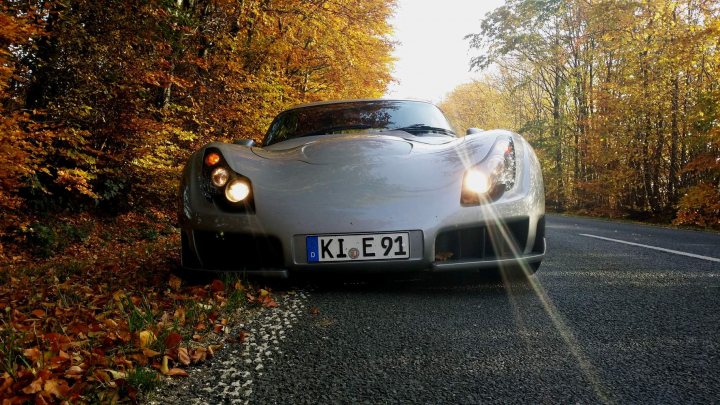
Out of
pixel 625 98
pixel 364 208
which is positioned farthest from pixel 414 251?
pixel 625 98

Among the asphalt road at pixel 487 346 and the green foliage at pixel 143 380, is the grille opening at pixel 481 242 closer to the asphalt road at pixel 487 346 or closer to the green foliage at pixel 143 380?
the asphalt road at pixel 487 346

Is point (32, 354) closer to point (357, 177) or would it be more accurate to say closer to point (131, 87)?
point (357, 177)

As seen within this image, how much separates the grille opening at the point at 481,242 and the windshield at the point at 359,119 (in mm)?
1328

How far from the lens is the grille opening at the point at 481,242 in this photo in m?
2.58

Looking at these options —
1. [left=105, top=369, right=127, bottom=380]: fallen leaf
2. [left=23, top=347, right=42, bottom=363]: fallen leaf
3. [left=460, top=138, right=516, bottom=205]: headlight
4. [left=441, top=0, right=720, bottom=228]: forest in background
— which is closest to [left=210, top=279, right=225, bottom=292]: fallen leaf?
[left=23, top=347, right=42, bottom=363]: fallen leaf

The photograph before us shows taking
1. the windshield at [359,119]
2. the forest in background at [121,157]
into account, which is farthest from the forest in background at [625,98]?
the windshield at [359,119]

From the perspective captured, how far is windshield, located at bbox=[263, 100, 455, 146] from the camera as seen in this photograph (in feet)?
12.7

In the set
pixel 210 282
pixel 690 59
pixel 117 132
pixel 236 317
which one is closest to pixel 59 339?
pixel 236 317

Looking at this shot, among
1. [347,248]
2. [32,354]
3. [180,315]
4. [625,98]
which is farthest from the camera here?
[625,98]

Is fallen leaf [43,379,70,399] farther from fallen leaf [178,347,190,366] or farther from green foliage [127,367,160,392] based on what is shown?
fallen leaf [178,347,190,366]

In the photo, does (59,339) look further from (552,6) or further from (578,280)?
(552,6)

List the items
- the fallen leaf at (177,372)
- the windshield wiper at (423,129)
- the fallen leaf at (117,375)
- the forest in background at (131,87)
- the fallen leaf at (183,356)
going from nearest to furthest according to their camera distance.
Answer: the fallen leaf at (117,375)
the fallen leaf at (177,372)
the fallen leaf at (183,356)
the windshield wiper at (423,129)
the forest in background at (131,87)

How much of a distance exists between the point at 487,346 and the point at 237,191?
4.96 feet

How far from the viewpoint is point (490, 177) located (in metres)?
2.70
